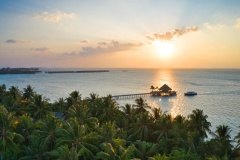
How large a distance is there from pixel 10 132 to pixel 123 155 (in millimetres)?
16067

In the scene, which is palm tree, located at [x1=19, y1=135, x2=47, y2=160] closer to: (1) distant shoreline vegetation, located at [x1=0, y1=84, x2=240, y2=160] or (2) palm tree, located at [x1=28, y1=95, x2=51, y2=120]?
(1) distant shoreline vegetation, located at [x1=0, y1=84, x2=240, y2=160]

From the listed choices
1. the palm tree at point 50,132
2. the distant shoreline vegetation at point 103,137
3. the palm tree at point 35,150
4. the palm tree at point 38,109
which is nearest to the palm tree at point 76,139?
the distant shoreline vegetation at point 103,137

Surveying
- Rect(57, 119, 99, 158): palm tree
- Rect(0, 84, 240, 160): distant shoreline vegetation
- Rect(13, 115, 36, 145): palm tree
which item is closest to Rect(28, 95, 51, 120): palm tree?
Rect(0, 84, 240, 160): distant shoreline vegetation

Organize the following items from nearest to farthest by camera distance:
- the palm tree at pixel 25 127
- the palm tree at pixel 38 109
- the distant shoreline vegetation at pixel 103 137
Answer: the distant shoreline vegetation at pixel 103 137 < the palm tree at pixel 25 127 < the palm tree at pixel 38 109

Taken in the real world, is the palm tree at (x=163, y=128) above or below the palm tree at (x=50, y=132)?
below

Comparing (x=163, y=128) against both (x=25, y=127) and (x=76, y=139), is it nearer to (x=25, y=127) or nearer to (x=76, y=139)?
(x=76, y=139)

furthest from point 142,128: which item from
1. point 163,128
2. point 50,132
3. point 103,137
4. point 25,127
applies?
point 25,127

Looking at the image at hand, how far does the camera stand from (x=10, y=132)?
33375 millimetres

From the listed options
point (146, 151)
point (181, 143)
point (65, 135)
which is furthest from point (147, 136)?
point (65, 135)

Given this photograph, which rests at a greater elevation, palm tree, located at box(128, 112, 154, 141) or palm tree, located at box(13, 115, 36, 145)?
palm tree, located at box(13, 115, 36, 145)

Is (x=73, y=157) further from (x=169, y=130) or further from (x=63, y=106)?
(x=63, y=106)

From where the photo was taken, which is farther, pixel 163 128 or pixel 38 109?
pixel 38 109

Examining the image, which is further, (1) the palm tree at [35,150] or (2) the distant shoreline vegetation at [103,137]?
(1) the palm tree at [35,150]

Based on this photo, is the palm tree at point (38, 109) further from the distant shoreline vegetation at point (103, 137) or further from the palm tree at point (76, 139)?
the palm tree at point (76, 139)
